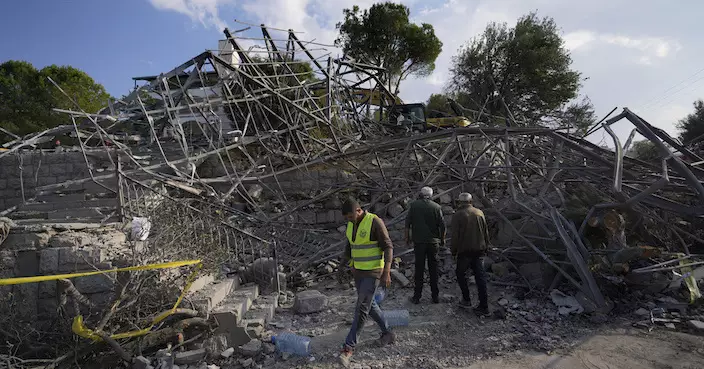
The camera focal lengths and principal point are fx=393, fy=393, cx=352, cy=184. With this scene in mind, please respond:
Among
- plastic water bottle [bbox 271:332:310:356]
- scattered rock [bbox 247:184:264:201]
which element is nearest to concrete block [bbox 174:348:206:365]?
plastic water bottle [bbox 271:332:310:356]

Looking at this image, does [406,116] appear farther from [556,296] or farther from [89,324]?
[89,324]

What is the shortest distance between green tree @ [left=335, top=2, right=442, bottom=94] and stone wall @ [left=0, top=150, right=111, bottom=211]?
1850 centimetres

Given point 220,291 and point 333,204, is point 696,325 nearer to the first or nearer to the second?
point 220,291

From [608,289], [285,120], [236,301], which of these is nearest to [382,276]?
[236,301]

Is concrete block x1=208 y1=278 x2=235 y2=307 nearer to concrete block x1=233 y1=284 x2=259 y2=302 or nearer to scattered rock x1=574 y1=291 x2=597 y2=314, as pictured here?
concrete block x1=233 y1=284 x2=259 y2=302

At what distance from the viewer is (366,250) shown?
3.96m

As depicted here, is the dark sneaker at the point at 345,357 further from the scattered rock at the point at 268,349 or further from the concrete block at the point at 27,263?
the concrete block at the point at 27,263

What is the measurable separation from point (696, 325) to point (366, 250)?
3.70 metres

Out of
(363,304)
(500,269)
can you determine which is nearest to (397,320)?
(363,304)

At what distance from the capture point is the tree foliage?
65.7ft

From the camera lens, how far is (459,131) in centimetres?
800

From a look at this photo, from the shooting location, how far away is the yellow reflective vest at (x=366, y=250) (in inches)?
155

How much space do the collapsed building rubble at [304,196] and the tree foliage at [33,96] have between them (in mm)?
12663

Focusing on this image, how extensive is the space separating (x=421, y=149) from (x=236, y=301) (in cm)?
555
